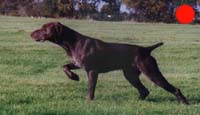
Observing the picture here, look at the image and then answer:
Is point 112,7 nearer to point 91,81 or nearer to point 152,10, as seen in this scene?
point 152,10

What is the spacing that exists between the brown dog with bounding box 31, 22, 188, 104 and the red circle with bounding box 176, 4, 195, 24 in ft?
190

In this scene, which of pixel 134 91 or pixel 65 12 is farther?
pixel 65 12

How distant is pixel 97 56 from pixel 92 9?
6409 centimetres

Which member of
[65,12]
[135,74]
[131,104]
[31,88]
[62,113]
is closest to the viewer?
[62,113]

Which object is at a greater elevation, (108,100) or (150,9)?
(108,100)

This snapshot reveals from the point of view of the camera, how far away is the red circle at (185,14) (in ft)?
229

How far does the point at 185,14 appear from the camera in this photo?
3036 inches

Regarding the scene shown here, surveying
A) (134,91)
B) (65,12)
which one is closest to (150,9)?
(65,12)

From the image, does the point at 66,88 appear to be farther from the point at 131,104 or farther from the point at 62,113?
the point at 62,113

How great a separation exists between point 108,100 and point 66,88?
162 centimetres

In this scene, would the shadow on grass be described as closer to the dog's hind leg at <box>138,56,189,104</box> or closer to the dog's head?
the dog's hind leg at <box>138,56,189,104</box>

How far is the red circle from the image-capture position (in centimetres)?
6982

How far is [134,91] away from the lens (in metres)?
12.0

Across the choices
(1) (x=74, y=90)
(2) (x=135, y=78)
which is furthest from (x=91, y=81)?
(1) (x=74, y=90)
